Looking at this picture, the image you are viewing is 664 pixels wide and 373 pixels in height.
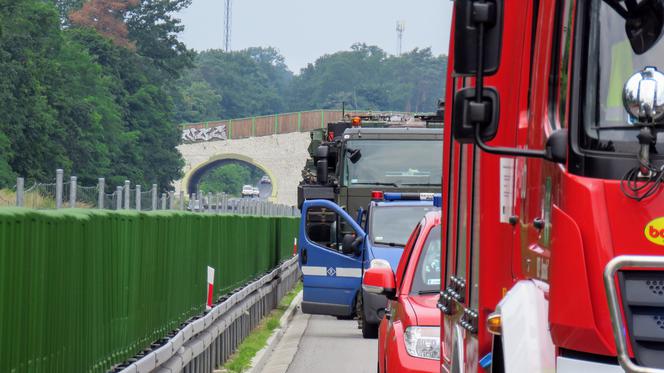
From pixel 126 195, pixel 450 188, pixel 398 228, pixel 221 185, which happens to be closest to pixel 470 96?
pixel 450 188

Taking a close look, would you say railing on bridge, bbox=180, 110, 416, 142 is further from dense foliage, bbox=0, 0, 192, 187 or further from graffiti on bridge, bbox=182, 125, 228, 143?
dense foliage, bbox=0, 0, 192, 187

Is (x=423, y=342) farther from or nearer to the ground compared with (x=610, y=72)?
nearer to the ground

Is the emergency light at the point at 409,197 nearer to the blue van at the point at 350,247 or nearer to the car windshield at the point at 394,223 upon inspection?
the blue van at the point at 350,247

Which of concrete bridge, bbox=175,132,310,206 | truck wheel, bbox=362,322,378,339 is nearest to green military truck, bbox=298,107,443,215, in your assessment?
truck wheel, bbox=362,322,378,339

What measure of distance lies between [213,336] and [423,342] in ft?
17.5

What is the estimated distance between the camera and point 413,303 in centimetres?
1165

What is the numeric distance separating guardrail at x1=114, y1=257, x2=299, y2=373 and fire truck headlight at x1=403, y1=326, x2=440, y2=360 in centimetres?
189

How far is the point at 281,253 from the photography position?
35.1 meters

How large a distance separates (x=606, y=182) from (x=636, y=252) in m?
0.28

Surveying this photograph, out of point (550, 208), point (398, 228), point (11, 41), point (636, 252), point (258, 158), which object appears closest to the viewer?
point (636, 252)

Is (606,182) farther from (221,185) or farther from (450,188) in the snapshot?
(221,185)

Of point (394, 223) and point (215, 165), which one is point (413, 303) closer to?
point (394, 223)

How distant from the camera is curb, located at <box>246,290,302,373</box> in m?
18.2

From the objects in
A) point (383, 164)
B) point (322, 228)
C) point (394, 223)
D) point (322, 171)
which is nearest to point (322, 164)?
point (322, 171)
